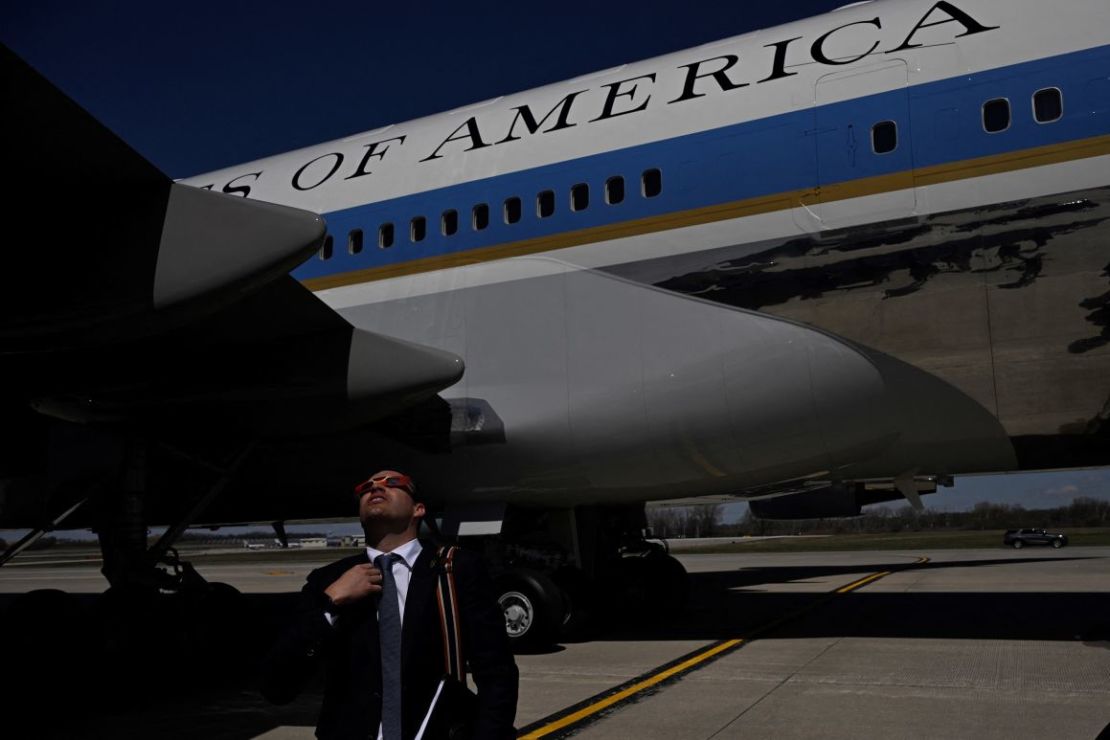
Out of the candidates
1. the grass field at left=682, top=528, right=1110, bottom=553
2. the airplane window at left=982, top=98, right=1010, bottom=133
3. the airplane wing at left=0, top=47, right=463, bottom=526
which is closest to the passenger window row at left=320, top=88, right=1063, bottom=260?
the airplane window at left=982, top=98, right=1010, bottom=133

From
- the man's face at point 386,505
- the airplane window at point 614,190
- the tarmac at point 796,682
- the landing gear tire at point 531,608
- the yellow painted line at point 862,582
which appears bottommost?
the yellow painted line at point 862,582

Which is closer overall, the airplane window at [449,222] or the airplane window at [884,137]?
the airplane window at [884,137]

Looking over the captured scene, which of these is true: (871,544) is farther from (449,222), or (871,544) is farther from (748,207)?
(748,207)

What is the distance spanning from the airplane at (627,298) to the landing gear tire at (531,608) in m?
0.04

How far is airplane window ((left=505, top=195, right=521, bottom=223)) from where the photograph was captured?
931 centimetres

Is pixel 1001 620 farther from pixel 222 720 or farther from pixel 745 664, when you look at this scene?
pixel 222 720

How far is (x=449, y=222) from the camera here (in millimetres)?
9664

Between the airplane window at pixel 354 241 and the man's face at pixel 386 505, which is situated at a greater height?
the airplane window at pixel 354 241

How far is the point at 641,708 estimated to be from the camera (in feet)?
21.4

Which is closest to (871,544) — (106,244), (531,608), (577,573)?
(577,573)

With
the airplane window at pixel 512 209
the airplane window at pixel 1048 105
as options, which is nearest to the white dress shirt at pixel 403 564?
the airplane window at pixel 1048 105

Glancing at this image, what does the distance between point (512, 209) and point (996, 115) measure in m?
4.41

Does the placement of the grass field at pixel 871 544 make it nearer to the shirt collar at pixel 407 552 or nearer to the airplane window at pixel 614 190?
the airplane window at pixel 614 190

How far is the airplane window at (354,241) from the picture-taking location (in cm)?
1020
